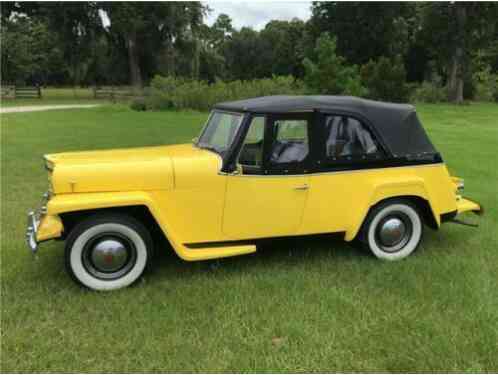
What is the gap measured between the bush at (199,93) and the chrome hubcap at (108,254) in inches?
741

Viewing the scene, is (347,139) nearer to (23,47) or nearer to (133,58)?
(133,58)

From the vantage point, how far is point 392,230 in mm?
4453

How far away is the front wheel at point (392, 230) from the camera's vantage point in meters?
4.39

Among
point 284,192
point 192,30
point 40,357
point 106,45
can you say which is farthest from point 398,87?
point 40,357

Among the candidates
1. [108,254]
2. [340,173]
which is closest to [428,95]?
[340,173]

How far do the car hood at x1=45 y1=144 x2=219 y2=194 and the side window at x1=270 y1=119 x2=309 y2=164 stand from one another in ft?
1.97

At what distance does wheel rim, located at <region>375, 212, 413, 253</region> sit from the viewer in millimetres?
4441

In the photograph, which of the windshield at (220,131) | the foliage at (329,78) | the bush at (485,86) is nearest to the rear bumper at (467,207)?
the windshield at (220,131)

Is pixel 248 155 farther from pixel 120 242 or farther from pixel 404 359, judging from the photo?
pixel 404 359

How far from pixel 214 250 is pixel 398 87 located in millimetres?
27292

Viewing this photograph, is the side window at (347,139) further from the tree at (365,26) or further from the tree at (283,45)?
the tree at (283,45)

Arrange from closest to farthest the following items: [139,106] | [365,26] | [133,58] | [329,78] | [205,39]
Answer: [139,106], [329,78], [133,58], [205,39], [365,26]

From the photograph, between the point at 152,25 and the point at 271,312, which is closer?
the point at 271,312

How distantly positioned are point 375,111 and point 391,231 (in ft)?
3.94
